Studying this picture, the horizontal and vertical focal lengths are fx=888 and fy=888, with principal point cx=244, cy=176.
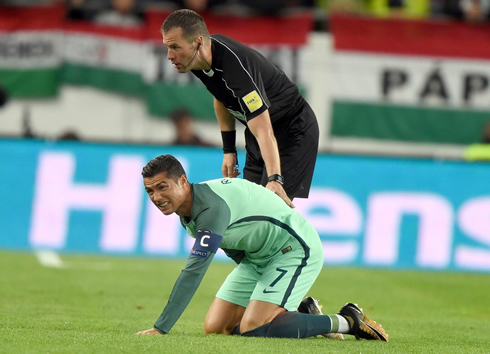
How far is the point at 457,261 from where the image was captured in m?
12.2

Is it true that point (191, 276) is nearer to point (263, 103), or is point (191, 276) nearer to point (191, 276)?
point (191, 276)

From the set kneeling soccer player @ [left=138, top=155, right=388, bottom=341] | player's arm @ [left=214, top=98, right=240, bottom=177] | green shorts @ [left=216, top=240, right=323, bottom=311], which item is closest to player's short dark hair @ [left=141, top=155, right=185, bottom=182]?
kneeling soccer player @ [left=138, top=155, right=388, bottom=341]

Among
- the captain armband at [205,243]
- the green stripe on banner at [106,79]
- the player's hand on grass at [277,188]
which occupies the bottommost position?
the captain armband at [205,243]

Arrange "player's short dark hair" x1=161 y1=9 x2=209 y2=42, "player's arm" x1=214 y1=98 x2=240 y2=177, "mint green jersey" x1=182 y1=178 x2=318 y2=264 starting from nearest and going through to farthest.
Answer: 1. "mint green jersey" x1=182 y1=178 x2=318 y2=264
2. "player's short dark hair" x1=161 y1=9 x2=209 y2=42
3. "player's arm" x1=214 y1=98 x2=240 y2=177

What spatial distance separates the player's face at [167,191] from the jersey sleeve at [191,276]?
26 centimetres

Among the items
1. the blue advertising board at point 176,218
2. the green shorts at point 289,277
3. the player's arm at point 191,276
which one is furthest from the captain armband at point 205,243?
the blue advertising board at point 176,218

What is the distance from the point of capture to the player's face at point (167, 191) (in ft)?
17.9

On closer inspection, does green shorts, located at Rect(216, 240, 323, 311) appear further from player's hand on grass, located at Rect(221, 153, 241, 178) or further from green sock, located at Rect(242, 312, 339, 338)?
player's hand on grass, located at Rect(221, 153, 241, 178)

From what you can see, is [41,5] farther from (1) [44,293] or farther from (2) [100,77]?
(1) [44,293]

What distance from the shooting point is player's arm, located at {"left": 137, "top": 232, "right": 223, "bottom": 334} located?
5.43 meters

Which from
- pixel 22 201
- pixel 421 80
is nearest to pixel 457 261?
pixel 421 80

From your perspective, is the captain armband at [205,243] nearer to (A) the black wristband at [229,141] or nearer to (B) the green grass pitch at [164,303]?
(B) the green grass pitch at [164,303]

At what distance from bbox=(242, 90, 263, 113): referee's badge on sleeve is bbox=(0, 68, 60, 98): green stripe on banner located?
884 cm

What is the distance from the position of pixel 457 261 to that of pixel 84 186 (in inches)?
207
